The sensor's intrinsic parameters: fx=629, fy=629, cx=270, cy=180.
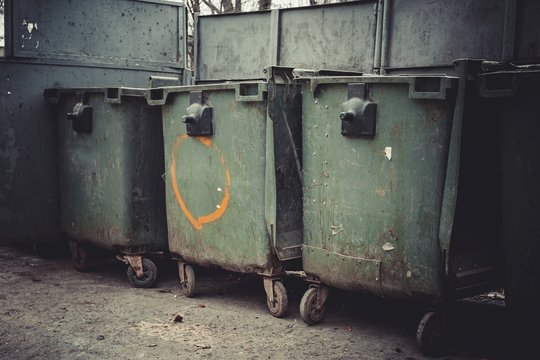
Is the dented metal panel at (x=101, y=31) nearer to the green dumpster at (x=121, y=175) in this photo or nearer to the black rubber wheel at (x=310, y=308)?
the green dumpster at (x=121, y=175)

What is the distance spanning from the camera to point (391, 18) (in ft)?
17.9

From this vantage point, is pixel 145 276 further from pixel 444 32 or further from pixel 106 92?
pixel 444 32

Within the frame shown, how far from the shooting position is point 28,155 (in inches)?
210

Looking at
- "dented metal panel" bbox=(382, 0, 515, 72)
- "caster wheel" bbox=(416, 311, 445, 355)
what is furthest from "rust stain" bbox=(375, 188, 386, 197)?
"dented metal panel" bbox=(382, 0, 515, 72)

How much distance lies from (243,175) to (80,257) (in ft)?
6.52

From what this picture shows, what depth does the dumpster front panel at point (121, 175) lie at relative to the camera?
4.69 meters

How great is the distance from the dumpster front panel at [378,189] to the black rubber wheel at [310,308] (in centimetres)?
14

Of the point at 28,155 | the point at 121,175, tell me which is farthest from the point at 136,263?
the point at 28,155

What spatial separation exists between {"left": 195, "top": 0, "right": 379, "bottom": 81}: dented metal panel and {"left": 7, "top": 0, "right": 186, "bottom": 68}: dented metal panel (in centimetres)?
64

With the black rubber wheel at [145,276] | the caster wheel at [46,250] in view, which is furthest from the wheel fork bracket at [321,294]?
the caster wheel at [46,250]

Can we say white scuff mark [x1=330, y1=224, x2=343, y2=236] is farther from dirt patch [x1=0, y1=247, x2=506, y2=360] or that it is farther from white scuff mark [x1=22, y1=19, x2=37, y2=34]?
white scuff mark [x1=22, y1=19, x2=37, y2=34]

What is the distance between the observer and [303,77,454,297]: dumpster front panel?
3.20 m

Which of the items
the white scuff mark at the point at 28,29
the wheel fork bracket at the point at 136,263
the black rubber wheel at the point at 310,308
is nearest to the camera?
the black rubber wheel at the point at 310,308

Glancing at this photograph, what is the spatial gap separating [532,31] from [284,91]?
197 centimetres
